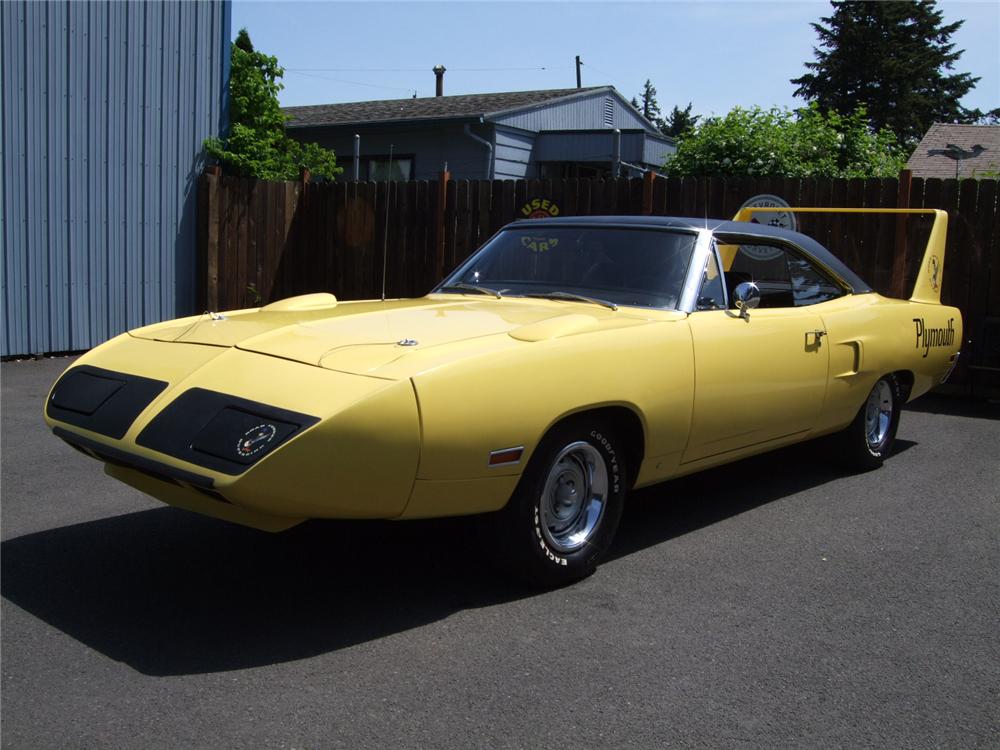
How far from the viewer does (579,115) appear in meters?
24.1

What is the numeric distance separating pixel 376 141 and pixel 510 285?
632 inches

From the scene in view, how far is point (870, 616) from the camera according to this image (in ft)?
12.8

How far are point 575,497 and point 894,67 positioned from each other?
4723cm

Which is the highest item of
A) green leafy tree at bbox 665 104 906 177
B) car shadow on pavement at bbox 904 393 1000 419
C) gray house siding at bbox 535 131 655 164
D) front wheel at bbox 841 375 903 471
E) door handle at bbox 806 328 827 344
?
gray house siding at bbox 535 131 655 164

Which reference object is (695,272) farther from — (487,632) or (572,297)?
(487,632)

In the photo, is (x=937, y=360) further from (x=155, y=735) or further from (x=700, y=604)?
(x=155, y=735)

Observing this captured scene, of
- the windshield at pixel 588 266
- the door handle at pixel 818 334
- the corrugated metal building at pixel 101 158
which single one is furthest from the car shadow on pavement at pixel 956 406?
the corrugated metal building at pixel 101 158

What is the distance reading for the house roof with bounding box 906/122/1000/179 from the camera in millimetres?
26453

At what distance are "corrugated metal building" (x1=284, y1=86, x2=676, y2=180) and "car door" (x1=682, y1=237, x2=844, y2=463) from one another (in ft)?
47.4

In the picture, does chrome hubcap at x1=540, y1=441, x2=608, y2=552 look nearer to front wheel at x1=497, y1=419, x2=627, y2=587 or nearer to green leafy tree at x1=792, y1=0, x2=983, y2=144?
front wheel at x1=497, y1=419, x2=627, y2=587

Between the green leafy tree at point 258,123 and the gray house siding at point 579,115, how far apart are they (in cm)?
590

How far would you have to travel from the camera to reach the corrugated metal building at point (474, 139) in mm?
19891

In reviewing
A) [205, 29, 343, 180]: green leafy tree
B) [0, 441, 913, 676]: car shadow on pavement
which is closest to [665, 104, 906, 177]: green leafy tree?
[205, 29, 343, 180]: green leafy tree

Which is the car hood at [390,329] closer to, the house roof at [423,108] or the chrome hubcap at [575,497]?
the chrome hubcap at [575,497]
